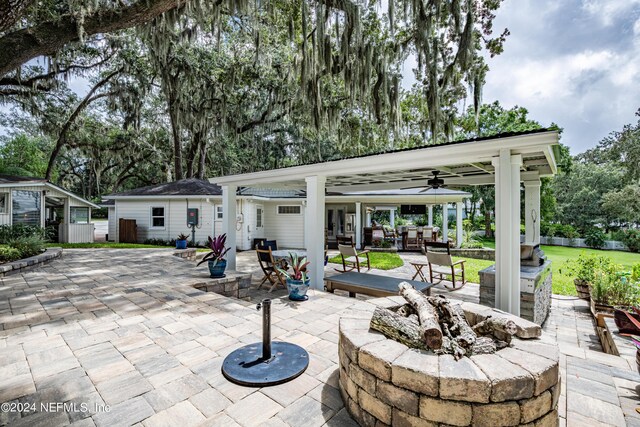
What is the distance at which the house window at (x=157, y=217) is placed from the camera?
13.8m

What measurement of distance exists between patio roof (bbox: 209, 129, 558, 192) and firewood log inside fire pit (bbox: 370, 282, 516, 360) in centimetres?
225

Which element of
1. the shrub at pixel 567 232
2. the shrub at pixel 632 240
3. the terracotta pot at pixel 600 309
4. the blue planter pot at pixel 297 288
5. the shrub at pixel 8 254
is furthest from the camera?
the shrub at pixel 567 232

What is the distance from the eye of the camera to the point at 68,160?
24.6 metres

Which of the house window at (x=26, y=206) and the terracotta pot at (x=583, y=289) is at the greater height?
the house window at (x=26, y=206)

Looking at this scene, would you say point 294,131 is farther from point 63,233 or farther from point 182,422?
point 182,422

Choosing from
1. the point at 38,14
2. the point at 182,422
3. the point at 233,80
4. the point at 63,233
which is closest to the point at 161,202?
the point at 63,233

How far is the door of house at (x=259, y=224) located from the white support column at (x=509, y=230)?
1169cm

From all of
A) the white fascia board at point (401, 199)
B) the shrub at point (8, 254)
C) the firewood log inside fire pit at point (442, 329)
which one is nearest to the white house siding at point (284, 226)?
the white fascia board at point (401, 199)

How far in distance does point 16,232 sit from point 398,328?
1270 centimetres

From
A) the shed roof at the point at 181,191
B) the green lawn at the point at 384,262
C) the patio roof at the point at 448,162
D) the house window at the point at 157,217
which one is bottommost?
the green lawn at the point at 384,262

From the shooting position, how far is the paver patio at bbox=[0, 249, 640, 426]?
199 cm

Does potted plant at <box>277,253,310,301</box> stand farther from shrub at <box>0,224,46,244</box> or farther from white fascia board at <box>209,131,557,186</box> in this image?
shrub at <box>0,224,46,244</box>

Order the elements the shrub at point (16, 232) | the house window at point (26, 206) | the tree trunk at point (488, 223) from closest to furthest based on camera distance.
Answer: the shrub at point (16, 232)
the house window at point (26, 206)
the tree trunk at point (488, 223)

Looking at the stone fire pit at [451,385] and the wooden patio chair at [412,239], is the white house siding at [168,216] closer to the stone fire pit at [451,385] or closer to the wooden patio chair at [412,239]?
the wooden patio chair at [412,239]
